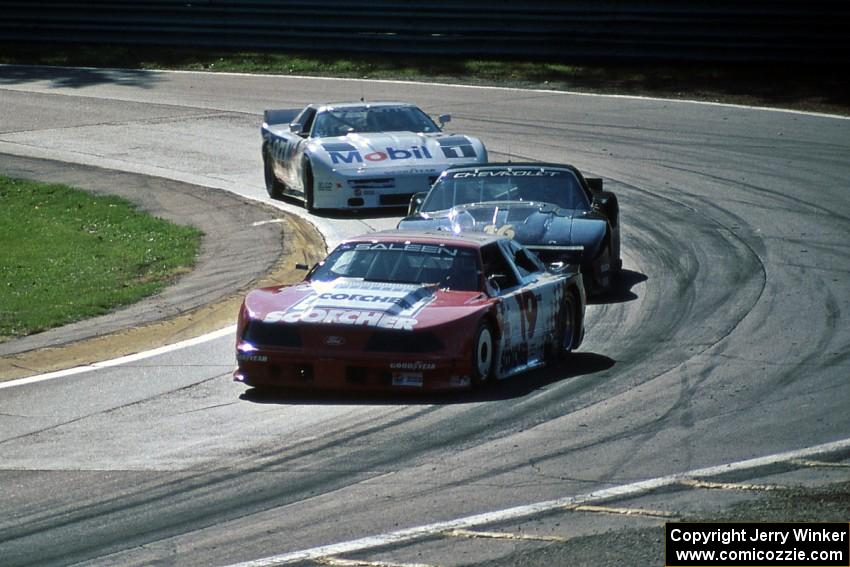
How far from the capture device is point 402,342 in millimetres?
10148

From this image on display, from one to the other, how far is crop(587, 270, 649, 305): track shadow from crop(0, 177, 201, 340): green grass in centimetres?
434

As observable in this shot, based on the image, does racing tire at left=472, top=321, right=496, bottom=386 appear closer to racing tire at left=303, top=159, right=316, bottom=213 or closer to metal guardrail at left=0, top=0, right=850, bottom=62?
racing tire at left=303, top=159, right=316, bottom=213

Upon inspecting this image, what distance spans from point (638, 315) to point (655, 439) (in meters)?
4.76

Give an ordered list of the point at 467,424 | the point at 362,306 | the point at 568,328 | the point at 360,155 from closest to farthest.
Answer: the point at 467,424 → the point at 362,306 → the point at 568,328 → the point at 360,155

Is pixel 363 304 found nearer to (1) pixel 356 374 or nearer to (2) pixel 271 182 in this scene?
(1) pixel 356 374

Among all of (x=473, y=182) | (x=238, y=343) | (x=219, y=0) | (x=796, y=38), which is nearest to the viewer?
(x=238, y=343)

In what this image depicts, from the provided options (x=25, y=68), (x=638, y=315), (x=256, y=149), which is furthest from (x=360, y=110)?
(x=25, y=68)

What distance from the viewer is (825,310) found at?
13.5m

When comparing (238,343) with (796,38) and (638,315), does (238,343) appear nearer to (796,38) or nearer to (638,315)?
(638,315)

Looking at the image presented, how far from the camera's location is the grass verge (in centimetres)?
2762

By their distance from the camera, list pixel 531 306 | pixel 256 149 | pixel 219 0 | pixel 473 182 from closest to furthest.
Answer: pixel 531 306, pixel 473 182, pixel 256 149, pixel 219 0

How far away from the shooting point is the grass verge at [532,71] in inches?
1088

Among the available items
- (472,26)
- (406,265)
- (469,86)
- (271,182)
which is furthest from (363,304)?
(472,26)

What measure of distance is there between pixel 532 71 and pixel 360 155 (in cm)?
1120
